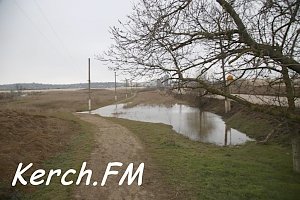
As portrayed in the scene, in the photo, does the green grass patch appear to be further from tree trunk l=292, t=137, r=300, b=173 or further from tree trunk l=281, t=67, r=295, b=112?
tree trunk l=292, t=137, r=300, b=173

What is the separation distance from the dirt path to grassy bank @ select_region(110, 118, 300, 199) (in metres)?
0.54

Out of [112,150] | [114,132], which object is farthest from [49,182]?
[114,132]

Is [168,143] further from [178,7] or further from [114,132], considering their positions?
[178,7]

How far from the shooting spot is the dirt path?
6926mm

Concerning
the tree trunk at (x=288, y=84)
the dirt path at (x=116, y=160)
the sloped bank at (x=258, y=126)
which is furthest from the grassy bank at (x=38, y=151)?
the tree trunk at (x=288, y=84)

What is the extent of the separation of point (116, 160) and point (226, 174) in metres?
3.54

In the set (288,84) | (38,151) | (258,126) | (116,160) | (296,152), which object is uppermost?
(288,84)

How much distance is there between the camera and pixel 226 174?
9.08 m

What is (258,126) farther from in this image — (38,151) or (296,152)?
(38,151)

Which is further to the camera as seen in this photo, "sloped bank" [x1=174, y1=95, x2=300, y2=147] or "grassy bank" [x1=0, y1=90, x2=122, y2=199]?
"sloped bank" [x1=174, y1=95, x2=300, y2=147]

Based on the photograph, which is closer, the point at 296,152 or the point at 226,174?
the point at 226,174

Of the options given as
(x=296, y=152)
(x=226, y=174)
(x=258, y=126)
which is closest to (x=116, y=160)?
(x=226, y=174)

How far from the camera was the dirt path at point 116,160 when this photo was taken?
693 cm

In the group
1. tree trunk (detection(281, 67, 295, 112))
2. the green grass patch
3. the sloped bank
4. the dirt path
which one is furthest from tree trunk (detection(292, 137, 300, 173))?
the green grass patch
